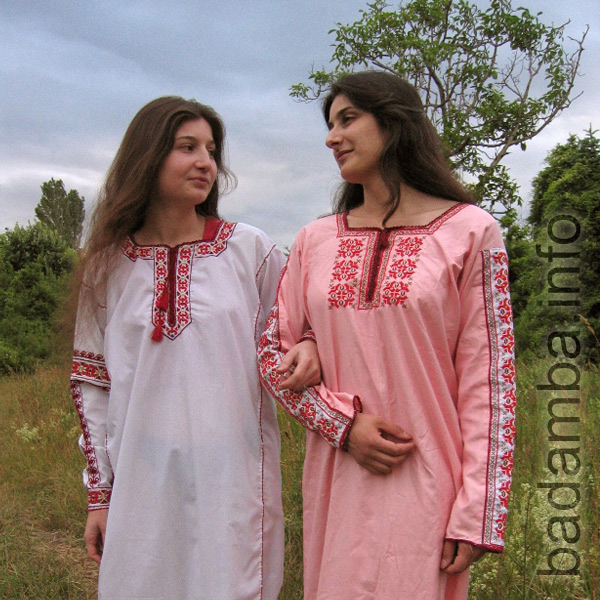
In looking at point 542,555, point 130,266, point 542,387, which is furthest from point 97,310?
point 542,555

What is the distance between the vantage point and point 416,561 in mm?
1630

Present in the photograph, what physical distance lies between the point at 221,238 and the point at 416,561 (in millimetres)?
1156

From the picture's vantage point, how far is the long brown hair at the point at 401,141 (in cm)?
188

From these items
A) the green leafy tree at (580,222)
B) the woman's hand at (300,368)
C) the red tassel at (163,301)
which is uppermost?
the green leafy tree at (580,222)

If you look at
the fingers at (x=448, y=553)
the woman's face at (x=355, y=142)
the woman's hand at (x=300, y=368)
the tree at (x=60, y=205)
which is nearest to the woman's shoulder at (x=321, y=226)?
the woman's face at (x=355, y=142)

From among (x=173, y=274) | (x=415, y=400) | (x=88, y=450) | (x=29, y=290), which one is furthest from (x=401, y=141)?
(x=29, y=290)

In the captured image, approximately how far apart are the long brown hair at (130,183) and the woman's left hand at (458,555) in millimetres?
1335

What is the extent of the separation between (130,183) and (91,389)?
0.68 metres

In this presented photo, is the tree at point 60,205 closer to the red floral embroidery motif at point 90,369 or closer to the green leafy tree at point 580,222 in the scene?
the green leafy tree at point 580,222

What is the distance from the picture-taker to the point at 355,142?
6.20 feet

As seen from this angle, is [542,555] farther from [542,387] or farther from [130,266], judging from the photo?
[130,266]

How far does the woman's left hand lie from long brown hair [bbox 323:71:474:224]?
0.83 meters

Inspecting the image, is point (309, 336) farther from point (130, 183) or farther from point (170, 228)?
point (130, 183)

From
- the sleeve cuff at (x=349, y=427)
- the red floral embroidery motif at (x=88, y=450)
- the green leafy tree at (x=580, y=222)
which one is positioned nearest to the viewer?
the sleeve cuff at (x=349, y=427)
